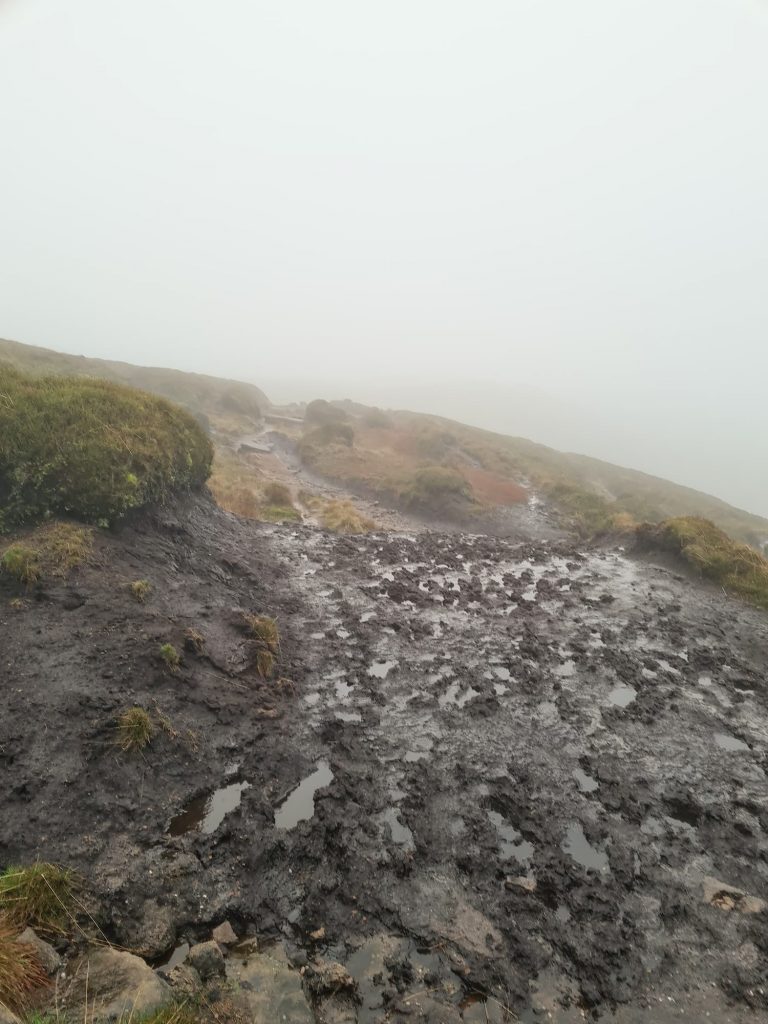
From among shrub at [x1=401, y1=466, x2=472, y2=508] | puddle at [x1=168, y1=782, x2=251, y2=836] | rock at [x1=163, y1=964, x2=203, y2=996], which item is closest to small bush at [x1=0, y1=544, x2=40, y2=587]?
puddle at [x1=168, y1=782, x2=251, y2=836]

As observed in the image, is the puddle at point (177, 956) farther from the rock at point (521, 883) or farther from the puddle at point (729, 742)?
the puddle at point (729, 742)

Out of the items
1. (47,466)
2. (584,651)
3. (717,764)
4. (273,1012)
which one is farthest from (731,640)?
(47,466)

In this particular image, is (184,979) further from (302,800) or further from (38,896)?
(302,800)

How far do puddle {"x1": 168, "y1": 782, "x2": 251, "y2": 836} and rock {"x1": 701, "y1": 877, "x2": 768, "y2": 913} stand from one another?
319 inches

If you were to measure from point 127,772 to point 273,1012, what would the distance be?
16.2ft

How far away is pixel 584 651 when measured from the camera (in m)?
17.0

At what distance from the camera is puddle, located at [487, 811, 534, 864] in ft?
29.4

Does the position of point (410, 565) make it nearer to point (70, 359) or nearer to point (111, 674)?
point (111, 674)

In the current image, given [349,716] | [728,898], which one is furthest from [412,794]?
[728,898]

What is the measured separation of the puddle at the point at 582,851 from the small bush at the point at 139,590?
11852 millimetres

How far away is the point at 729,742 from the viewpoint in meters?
12.6

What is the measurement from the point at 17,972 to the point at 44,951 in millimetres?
639

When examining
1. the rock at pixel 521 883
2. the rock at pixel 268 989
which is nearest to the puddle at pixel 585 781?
the rock at pixel 521 883

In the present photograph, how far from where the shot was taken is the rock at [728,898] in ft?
26.8
